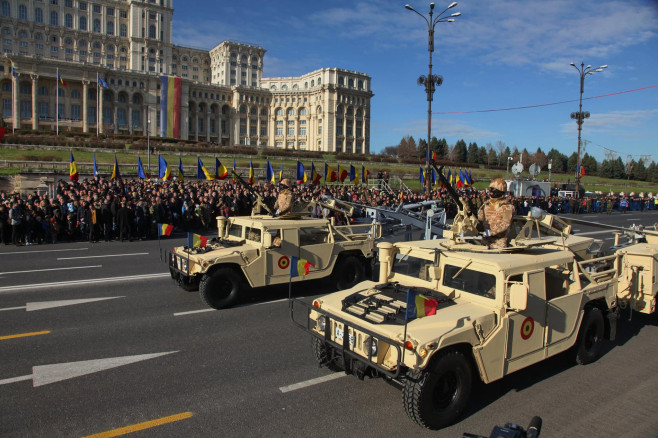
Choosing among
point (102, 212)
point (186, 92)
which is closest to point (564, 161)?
point (186, 92)

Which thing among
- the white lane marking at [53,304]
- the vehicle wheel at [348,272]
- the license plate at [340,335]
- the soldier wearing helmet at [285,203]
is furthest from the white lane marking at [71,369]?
the vehicle wheel at [348,272]

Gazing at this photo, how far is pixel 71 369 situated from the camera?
6.38m

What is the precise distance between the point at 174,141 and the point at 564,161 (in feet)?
265

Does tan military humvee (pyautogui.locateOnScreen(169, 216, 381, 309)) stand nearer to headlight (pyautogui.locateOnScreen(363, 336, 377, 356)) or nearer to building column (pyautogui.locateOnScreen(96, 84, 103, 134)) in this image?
headlight (pyautogui.locateOnScreen(363, 336, 377, 356))

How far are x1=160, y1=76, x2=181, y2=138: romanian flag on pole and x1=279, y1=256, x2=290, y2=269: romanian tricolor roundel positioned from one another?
111228 mm

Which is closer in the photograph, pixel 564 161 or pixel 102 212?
pixel 102 212

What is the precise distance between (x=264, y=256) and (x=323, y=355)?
12.6ft

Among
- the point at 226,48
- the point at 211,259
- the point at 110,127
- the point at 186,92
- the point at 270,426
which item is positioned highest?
the point at 226,48

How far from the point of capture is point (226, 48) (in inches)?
5394

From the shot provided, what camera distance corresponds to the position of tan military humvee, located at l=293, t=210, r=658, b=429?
4.98m

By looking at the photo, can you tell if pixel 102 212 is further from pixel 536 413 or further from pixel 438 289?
pixel 536 413

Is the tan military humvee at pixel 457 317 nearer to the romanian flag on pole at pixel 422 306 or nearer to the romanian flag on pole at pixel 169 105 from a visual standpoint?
the romanian flag on pole at pixel 422 306

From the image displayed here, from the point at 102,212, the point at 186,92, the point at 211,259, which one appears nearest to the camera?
the point at 211,259

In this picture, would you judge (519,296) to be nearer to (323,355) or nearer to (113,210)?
(323,355)
